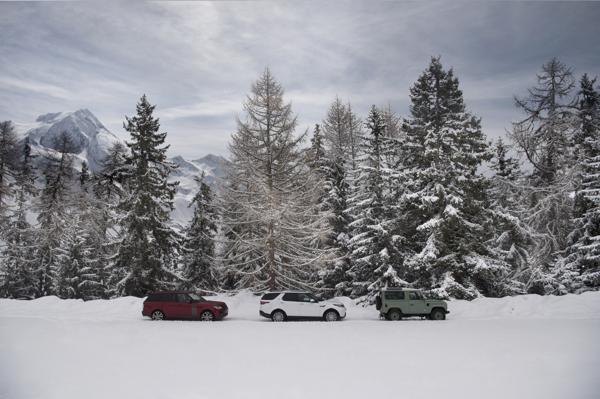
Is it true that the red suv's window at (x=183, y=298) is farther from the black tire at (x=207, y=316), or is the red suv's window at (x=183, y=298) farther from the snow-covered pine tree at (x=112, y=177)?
the snow-covered pine tree at (x=112, y=177)

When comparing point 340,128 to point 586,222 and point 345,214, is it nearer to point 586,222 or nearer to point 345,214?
point 345,214

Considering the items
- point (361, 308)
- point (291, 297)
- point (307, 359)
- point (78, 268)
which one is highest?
point (78, 268)

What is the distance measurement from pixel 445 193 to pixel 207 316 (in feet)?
52.5

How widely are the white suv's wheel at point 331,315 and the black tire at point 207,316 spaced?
6170 mm

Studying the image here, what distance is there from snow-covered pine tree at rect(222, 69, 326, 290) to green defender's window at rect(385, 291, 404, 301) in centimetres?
532

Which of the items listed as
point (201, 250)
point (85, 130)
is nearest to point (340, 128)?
point (201, 250)

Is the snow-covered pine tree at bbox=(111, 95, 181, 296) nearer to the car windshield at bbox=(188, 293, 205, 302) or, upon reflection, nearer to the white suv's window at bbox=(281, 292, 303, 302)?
the car windshield at bbox=(188, 293, 205, 302)

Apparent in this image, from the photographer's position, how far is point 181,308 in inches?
858

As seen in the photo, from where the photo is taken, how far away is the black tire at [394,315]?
21531mm

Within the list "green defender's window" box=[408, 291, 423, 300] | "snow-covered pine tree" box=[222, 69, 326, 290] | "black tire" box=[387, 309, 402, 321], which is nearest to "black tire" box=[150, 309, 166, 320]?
"snow-covered pine tree" box=[222, 69, 326, 290]

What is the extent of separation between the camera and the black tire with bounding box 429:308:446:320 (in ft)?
69.2

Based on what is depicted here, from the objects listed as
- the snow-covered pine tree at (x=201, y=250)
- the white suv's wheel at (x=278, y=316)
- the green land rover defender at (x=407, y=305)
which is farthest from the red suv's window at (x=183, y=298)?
the snow-covered pine tree at (x=201, y=250)

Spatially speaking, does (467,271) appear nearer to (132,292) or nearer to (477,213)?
(477,213)

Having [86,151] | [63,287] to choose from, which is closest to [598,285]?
[63,287]
